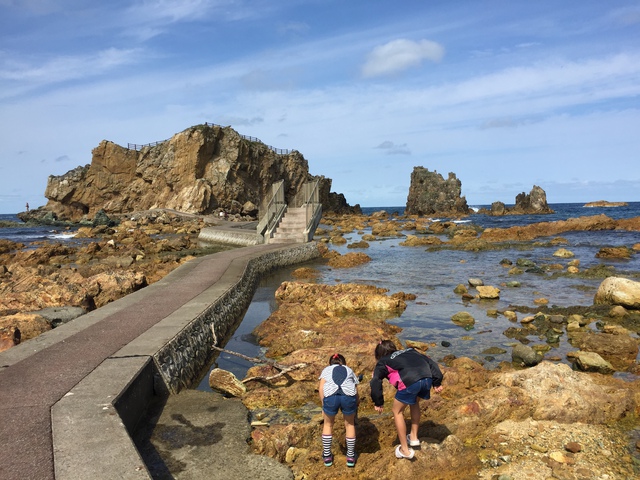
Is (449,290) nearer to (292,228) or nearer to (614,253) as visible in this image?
(292,228)

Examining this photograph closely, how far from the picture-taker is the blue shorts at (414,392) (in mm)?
5219

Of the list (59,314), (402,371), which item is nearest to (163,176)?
(59,314)

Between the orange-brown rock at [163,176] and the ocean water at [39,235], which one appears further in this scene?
the orange-brown rock at [163,176]

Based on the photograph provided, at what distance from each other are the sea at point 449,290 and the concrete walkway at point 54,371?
1791mm

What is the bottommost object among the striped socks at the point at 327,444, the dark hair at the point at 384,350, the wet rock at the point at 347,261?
the striped socks at the point at 327,444

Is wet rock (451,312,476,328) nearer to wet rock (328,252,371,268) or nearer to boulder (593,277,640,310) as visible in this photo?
boulder (593,277,640,310)

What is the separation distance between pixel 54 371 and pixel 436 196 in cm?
9411

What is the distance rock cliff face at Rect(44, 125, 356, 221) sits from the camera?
70.9m

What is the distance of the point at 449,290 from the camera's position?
1770cm

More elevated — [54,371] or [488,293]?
[54,371]

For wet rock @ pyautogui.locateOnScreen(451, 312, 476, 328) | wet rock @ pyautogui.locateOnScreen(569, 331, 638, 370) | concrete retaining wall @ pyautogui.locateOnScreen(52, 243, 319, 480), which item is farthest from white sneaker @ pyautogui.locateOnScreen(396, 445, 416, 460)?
wet rock @ pyautogui.locateOnScreen(451, 312, 476, 328)

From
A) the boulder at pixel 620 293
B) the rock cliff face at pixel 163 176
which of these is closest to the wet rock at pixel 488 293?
the boulder at pixel 620 293

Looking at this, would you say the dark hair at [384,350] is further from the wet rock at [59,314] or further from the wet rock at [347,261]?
the wet rock at [347,261]

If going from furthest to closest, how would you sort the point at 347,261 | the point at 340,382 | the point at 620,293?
the point at 347,261 → the point at 620,293 → the point at 340,382
